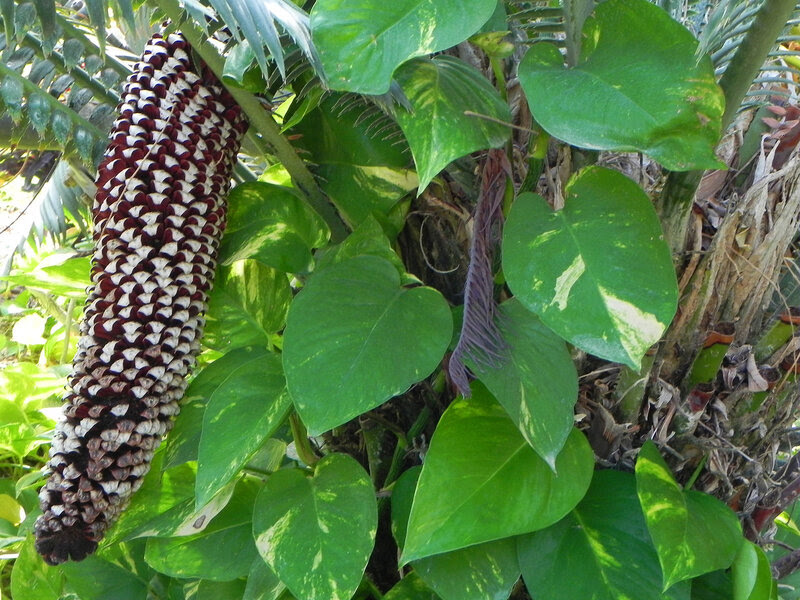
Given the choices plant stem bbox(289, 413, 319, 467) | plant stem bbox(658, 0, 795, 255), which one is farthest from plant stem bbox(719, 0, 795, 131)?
plant stem bbox(289, 413, 319, 467)

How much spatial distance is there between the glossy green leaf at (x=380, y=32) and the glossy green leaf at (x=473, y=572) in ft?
1.23

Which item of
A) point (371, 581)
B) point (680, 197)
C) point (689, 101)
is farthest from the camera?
point (371, 581)

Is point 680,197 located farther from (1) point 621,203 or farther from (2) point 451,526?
(2) point 451,526

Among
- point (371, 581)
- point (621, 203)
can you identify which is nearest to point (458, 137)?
point (621, 203)

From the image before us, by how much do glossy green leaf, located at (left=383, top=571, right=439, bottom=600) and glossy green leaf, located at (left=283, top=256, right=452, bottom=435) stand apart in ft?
0.74

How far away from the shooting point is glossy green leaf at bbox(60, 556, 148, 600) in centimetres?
81

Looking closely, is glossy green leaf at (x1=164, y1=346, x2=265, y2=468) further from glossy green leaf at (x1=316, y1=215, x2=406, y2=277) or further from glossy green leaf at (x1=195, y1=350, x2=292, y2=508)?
glossy green leaf at (x1=316, y1=215, x2=406, y2=277)

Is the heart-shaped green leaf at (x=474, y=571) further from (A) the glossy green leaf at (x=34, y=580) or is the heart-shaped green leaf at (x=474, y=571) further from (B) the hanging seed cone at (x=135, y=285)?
(A) the glossy green leaf at (x=34, y=580)

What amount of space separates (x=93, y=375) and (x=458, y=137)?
337 mm

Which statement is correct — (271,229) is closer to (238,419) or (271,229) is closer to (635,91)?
Answer: (238,419)

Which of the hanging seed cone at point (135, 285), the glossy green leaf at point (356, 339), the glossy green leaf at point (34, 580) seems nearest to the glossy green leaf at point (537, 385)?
the glossy green leaf at point (356, 339)

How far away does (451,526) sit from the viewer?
1.81ft

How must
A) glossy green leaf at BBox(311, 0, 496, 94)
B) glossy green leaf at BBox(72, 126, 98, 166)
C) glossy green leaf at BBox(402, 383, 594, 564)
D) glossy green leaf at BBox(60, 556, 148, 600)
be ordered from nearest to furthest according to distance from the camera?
1. glossy green leaf at BBox(311, 0, 496, 94)
2. glossy green leaf at BBox(402, 383, 594, 564)
3. glossy green leaf at BBox(72, 126, 98, 166)
4. glossy green leaf at BBox(60, 556, 148, 600)

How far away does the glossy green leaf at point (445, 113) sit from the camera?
474 mm
